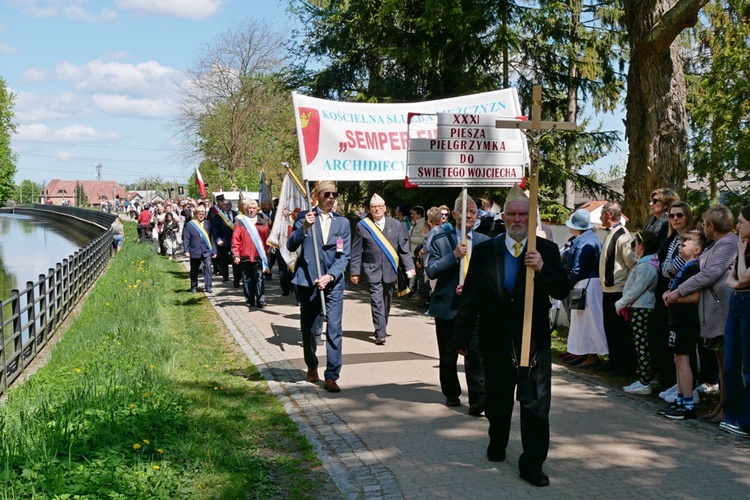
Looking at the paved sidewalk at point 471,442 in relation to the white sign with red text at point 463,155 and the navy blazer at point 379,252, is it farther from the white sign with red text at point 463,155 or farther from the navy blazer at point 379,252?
the white sign with red text at point 463,155

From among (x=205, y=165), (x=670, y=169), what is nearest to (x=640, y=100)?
(x=670, y=169)

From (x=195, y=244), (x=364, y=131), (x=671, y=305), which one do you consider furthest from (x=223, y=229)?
(x=671, y=305)

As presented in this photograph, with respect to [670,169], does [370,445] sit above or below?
below

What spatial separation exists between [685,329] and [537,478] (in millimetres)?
2739

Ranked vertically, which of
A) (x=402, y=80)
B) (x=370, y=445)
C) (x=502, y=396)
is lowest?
(x=370, y=445)

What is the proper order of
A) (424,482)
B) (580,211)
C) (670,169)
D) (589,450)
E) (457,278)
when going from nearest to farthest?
1. (424,482)
2. (589,450)
3. (457,278)
4. (580,211)
5. (670,169)

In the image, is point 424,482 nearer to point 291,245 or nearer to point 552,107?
point 291,245

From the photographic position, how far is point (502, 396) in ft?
19.5

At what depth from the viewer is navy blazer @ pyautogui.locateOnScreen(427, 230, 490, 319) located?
772 centimetres

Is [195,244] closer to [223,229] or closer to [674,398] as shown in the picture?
[223,229]

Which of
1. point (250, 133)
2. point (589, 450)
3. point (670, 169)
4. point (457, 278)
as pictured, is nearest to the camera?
point (589, 450)

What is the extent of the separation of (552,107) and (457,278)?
11988mm

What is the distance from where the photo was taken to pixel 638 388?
27.4 ft

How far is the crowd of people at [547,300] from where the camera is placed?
5.77 metres
